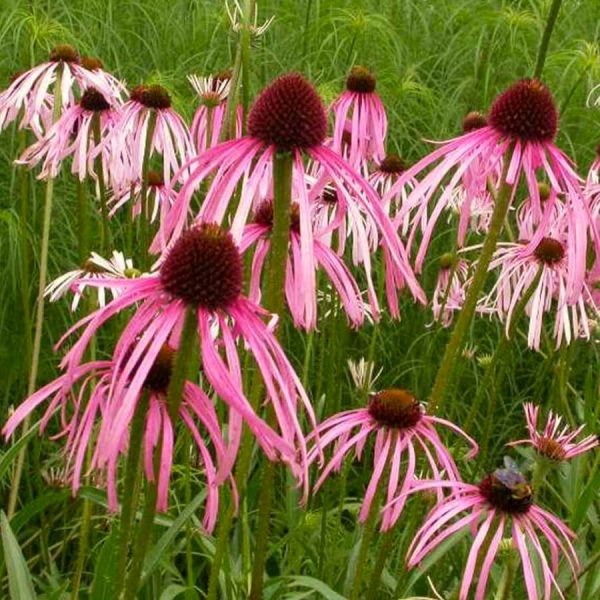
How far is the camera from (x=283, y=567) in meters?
1.80

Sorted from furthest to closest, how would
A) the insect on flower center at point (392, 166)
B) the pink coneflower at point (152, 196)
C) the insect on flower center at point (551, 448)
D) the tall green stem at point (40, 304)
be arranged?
the insect on flower center at point (392, 166), the pink coneflower at point (152, 196), the tall green stem at point (40, 304), the insect on flower center at point (551, 448)

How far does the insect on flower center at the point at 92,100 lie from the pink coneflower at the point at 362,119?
0.36 m

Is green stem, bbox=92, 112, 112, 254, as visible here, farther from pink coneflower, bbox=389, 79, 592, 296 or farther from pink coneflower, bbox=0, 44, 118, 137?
pink coneflower, bbox=389, 79, 592, 296

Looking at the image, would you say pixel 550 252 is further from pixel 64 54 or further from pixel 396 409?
pixel 64 54

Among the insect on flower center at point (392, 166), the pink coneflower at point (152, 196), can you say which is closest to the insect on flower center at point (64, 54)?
the pink coneflower at point (152, 196)

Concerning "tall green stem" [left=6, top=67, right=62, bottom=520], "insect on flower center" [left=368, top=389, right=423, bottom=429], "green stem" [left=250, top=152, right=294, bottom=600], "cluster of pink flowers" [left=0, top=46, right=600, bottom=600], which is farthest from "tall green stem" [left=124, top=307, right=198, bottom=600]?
"tall green stem" [left=6, top=67, right=62, bottom=520]

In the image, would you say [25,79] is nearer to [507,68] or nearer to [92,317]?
[92,317]

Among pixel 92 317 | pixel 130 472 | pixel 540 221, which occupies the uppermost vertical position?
pixel 540 221

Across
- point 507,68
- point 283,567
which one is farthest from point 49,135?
point 507,68

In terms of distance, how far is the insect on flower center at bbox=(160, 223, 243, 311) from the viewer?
2.53 feet

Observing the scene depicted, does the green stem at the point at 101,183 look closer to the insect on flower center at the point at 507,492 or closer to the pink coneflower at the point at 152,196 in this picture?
the pink coneflower at the point at 152,196

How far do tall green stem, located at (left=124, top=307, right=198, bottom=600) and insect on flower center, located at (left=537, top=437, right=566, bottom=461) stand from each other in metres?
0.64

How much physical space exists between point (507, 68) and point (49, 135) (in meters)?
2.30

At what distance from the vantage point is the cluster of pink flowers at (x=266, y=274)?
776 millimetres
